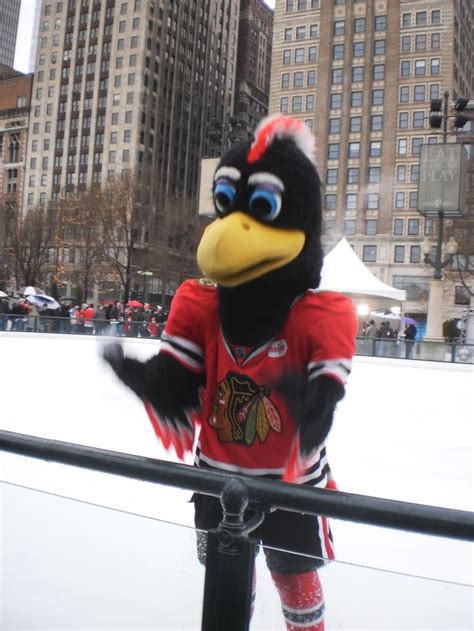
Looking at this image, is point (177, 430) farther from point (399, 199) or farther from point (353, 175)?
point (353, 175)

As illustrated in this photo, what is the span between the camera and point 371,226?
51594mm

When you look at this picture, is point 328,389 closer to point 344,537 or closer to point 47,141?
point 344,537

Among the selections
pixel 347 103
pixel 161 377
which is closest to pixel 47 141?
pixel 347 103

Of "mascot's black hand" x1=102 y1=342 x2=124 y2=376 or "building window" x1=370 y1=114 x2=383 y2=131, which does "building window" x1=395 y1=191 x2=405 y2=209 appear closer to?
"building window" x1=370 y1=114 x2=383 y2=131

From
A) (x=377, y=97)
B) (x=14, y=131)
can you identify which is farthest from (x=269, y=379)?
(x=14, y=131)

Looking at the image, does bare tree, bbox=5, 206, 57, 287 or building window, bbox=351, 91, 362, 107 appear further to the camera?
building window, bbox=351, 91, 362, 107

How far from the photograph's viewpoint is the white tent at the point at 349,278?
1488 cm

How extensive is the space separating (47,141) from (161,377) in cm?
7324

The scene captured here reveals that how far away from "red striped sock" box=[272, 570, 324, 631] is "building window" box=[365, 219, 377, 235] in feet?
169

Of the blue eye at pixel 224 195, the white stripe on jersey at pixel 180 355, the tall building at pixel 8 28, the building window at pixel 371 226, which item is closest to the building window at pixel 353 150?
the building window at pixel 371 226

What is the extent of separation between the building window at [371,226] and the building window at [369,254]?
124 cm

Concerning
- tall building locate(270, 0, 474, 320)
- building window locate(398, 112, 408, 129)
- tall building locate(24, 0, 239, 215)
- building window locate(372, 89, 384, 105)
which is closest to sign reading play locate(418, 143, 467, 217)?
tall building locate(270, 0, 474, 320)

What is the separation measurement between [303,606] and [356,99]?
5900 cm

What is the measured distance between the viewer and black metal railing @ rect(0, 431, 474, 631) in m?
1.04
